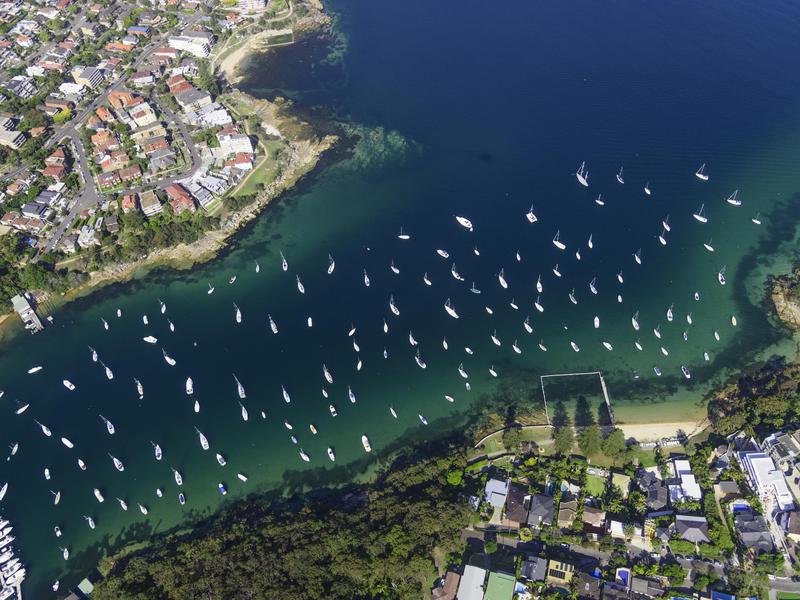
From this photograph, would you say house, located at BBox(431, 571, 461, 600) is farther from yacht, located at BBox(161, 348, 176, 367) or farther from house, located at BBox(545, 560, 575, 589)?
yacht, located at BBox(161, 348, 176, 367)

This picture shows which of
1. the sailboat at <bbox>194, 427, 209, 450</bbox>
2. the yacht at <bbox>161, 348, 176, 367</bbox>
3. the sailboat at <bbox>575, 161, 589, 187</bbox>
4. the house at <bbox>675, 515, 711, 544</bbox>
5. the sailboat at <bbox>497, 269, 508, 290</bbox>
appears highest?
the sailboat at <bbox>575, 161, 589, 187</bbox>

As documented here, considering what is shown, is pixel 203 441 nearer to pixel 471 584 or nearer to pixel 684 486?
pixel 471 584

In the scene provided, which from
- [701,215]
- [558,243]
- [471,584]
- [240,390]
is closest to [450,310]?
[558,243]

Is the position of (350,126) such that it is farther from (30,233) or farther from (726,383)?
(726,383)

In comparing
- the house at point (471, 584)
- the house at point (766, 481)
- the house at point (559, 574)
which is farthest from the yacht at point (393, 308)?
the house at point (766, 481)

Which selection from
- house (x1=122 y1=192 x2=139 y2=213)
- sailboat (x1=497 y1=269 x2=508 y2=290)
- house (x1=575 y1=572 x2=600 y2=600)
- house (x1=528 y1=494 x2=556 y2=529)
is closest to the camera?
house (x1=575 y1=572 x2=600 y2=600)

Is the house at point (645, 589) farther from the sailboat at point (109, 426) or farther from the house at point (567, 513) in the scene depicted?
the sailboat at point (109, 426)

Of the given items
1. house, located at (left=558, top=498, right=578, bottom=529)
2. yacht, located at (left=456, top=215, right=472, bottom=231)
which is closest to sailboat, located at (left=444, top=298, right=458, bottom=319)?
yacht, located at (left=456, top=215, right=472, bottom=231)

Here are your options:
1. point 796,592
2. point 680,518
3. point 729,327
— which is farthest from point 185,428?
point 729,327
